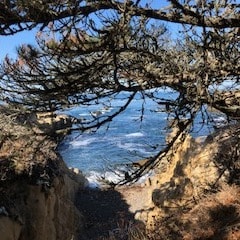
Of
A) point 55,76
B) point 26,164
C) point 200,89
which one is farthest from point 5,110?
point 26,164

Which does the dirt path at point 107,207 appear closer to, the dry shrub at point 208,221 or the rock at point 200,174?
the rock at point 200,174

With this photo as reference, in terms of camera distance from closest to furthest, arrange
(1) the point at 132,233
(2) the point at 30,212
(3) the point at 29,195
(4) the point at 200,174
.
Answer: (1) the point at 132,233
(4) the point at 200,174
(2) the point at 30,212
(3) the point at 29,195

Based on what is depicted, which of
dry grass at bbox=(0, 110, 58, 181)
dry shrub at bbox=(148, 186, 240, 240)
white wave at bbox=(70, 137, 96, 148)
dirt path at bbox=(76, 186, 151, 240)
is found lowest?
dirt path at bbox=(76, 186, 151, 240)

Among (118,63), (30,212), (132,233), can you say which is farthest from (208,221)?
(30,212)

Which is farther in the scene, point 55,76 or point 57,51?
point 55,76

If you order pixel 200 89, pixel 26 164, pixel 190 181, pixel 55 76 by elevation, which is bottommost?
pixel 190 181

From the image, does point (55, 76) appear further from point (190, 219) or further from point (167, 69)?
point (190, 219)

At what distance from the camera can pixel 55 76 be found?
15.6ft

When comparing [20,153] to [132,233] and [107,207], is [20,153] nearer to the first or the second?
[132,233]

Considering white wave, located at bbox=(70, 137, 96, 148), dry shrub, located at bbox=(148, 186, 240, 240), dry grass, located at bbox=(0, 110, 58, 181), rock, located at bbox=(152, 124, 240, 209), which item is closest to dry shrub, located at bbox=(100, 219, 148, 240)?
dry shrub, located at bbox=(148, 186, 240, 240)

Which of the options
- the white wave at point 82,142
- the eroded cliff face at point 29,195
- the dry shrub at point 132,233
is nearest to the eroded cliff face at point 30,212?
the eroded cliff face at point 29,195

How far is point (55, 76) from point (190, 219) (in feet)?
13.3

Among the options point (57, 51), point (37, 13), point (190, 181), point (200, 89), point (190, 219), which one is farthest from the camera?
point (190, 181)

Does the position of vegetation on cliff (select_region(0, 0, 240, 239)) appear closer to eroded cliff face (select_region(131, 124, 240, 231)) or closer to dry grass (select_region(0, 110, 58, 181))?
dry grass (select_region(0, 110, 58, 181))
